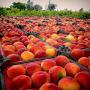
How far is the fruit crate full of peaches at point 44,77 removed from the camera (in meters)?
0.90

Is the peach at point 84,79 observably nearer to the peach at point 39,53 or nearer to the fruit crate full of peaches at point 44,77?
the fruit crate full of peaches at point 44,77

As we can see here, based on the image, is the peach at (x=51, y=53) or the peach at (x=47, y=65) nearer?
the peach at (x=47, y=65)

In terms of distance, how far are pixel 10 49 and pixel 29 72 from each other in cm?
46

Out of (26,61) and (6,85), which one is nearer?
(6,85)

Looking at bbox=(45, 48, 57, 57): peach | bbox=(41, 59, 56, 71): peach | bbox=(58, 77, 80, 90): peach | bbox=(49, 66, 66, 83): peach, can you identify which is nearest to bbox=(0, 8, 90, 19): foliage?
bbox=(45, 48, 57, 57): peach

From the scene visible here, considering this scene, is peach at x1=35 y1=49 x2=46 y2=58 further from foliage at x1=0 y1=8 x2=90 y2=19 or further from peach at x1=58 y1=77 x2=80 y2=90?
foliage at x1=0 y1=8 x2=90 y2=19

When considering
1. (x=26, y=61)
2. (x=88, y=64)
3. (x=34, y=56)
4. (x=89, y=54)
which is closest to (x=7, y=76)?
(x=26, y=61)

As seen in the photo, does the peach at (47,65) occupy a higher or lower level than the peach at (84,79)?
higher

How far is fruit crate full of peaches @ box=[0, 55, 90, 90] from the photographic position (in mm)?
899

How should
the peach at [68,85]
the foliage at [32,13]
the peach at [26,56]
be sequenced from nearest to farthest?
the peach at [68,85]
the peach at [26,56]
the foliage at [32,13]

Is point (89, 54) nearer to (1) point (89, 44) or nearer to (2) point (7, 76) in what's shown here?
(1) point (89, 44)

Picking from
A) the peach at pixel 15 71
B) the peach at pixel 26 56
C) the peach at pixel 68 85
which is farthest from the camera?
the peach at pixel 26 56

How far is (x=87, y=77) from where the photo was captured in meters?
0.95

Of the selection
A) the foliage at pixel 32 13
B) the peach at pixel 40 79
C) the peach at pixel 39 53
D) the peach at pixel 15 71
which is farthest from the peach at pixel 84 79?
the foliage at pixel 32 13
